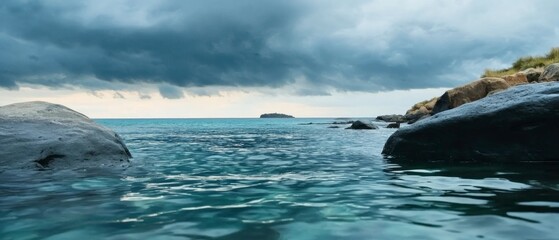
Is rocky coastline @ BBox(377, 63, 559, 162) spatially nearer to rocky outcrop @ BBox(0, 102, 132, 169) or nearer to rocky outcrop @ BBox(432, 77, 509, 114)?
rocky outcrop @ BBox(0, 102, 132, 169)

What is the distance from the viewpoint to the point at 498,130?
10.4 m

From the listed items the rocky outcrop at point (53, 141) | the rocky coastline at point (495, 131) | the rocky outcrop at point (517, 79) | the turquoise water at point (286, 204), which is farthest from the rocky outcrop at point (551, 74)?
the rocky outcrop at point (53, 141)

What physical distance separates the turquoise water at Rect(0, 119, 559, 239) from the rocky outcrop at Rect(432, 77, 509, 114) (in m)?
21.4

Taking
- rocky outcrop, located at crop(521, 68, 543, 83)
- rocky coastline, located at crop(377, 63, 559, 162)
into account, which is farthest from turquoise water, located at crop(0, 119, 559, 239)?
rocky outcrop, located at crop(521, 68, 543, 83)

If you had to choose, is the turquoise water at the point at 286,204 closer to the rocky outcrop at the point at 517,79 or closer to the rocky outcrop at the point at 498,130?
the rocky outcrop at the point at 498,130

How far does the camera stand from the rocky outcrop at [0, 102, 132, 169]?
383 inches

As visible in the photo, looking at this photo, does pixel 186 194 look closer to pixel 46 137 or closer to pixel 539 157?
pixel 46 137

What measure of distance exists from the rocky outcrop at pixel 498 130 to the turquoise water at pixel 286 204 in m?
1.03

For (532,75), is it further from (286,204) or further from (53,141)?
(53,141)

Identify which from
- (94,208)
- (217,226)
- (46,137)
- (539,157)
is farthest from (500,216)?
(46,137)

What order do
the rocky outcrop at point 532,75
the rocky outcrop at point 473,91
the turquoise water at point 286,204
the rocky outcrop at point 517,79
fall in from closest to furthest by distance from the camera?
the turquoise water at point 286,204
the rocky outcrop at point 532,75
the rocky outcrop at point 517,79
the rocky outcrop at point 473,91

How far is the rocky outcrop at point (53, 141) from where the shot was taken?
9.72 meters

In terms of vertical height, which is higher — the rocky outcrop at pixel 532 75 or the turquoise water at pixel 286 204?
the rocky outcrop at pixel 532 75

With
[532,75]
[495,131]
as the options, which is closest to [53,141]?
[495,131]
